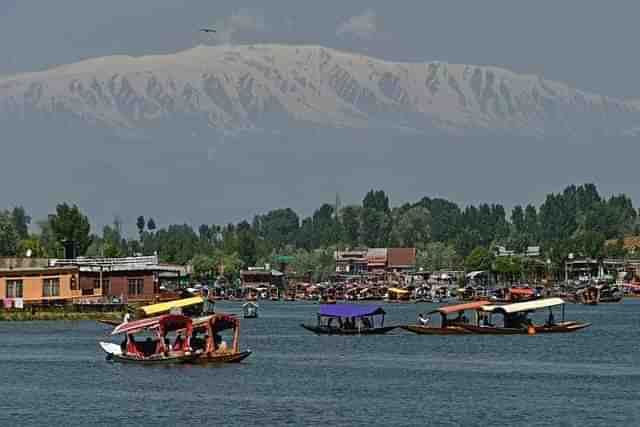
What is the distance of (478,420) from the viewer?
6431 centimetres

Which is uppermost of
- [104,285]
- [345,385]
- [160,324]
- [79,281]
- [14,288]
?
[79,281]

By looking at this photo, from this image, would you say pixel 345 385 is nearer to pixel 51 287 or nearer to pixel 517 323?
pixel 517 323

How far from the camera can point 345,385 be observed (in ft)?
254

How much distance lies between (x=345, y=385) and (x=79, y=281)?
80.9 meters

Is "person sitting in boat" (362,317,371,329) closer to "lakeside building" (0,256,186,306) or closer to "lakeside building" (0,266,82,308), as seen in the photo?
"lakeside building" (0,256,186,306)

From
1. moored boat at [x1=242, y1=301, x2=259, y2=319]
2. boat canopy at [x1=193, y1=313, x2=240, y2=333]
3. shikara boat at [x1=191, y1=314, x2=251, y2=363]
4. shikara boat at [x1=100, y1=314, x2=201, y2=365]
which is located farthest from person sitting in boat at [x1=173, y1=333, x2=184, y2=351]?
moored boat at [x1=242, y1=301, x2=259, y2=319]

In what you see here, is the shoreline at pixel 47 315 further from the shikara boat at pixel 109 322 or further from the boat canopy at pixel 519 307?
the boat canopy at pixel 519 307

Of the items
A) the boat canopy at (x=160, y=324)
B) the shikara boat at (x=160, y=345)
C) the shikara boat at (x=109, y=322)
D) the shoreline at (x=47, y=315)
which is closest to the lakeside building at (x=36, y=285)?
the shoreline at (x=47, y=315)

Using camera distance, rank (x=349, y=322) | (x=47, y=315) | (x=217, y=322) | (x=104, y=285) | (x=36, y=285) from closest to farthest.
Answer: (x=217, y=322) → (x=349, y=322) → (x=47, y=315) → (x=36, y=285) → (x=104, y=285)

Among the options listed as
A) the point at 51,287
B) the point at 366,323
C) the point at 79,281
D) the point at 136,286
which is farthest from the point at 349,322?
the point at 136,286

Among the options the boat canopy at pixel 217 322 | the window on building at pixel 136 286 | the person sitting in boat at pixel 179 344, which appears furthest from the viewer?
the window on building at pixel 136 286

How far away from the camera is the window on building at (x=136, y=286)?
16062 cm

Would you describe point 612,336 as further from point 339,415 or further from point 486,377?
point 339,415

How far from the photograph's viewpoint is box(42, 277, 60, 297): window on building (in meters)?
146
